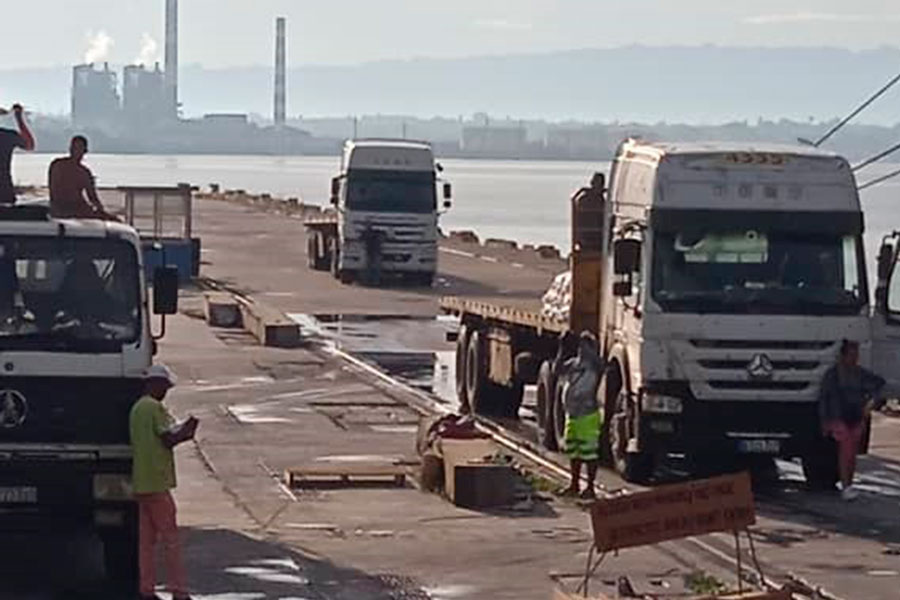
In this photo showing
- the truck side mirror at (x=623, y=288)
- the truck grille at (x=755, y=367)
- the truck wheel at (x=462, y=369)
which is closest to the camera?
the truck grille at (x=755, y=367)

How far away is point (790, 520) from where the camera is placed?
23.1 m

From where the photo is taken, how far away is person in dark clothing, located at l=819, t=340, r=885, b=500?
79.6 ft

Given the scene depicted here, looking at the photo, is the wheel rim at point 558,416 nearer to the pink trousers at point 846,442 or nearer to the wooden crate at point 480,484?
the wooden crate at point 480,484

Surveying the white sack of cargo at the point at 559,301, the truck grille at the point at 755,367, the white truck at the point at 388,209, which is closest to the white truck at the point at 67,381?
the truck grille at the point at 755,367

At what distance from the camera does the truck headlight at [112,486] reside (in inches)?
709

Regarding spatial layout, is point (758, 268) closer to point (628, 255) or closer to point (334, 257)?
point (628, 255)

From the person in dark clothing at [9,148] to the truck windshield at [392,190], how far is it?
1433 inches

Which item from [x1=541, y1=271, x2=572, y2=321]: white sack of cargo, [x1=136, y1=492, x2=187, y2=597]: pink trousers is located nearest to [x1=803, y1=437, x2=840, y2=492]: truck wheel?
[x1=541, y1=271, x2=572, y2=321]: white sack of cargo

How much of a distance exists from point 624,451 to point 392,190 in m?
34.1

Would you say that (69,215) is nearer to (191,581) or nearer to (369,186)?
(191,581)

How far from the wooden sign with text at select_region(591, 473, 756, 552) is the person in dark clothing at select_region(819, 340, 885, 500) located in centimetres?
866

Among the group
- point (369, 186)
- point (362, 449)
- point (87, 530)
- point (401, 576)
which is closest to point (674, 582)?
point (401, 576)

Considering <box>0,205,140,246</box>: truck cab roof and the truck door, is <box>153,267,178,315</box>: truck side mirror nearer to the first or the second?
<box>0,205,140,246</box>: truck cab roof

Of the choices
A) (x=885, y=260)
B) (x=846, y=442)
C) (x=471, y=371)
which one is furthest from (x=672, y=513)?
(x=471, y=371)
